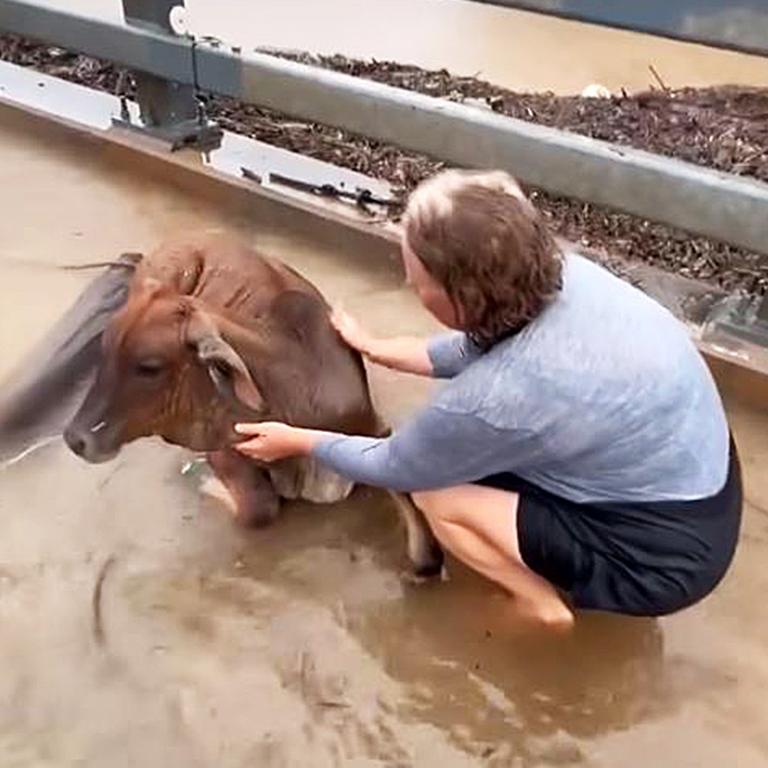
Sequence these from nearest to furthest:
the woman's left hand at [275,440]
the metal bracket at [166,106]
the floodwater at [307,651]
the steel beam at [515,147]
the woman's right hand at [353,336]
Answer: the floodwater at [307,651] < the woman's left hand at [275,440] < the woman's right hand at [353,336] < the steel beam at [515,147] < the metal bracket at [166,106]

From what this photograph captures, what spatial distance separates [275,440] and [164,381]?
274 mm

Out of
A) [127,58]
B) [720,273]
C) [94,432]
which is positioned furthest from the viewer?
[127,58]

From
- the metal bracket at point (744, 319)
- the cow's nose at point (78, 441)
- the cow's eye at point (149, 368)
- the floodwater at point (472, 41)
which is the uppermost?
the cow's eye at point (149, 368)

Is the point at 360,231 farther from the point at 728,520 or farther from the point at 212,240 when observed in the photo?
the point at 728,520

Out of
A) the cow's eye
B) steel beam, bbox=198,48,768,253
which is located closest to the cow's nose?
the cow's eye

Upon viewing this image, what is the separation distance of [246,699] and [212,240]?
41.1 inches

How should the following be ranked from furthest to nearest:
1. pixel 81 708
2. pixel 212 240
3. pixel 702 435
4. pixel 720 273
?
pixel 720 273 → pixel 212 240 → pixel 81 708 → pixel 702 435

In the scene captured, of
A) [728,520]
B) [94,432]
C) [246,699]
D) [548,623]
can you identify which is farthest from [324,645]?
[728,520]

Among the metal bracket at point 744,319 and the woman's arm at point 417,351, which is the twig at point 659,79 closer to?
the metal bracket at point 744,319

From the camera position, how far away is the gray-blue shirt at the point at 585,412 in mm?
2357

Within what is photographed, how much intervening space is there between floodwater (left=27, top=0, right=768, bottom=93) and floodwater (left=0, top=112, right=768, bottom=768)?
2625mm

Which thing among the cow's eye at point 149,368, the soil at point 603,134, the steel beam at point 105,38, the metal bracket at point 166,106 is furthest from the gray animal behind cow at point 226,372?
the metal bracket at point 166,106

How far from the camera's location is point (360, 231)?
423 centimetres

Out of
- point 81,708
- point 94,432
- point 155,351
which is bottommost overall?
point 81,708
